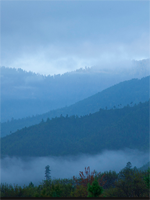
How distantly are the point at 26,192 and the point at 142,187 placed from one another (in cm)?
3034

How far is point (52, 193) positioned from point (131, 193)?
23.1 m

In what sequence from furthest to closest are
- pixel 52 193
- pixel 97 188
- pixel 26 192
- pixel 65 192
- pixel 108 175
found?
pixel 108 175 < pixel 65 192 < pixel 26 192 < pixel 52 193 < pixel 97 188

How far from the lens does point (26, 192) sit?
58.7 metres

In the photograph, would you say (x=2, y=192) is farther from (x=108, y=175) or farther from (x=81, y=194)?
(x=108, y=175)

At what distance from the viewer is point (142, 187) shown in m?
60.4

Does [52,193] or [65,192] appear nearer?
[52,193]

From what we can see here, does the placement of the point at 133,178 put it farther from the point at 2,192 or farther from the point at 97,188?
the point at 2,192

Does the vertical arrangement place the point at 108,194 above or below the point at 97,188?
below

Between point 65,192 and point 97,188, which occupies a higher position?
A: point 97,188

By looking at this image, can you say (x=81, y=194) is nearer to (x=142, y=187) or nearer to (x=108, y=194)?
(x=108, y=194)

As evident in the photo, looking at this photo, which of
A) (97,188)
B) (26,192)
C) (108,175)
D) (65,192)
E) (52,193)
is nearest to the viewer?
(97,188)

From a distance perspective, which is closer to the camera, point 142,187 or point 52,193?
point 52,193


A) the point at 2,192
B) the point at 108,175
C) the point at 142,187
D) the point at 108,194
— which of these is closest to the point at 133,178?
the point at 142,187

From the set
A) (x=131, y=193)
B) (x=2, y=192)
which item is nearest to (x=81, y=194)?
(x=131, y=193)
